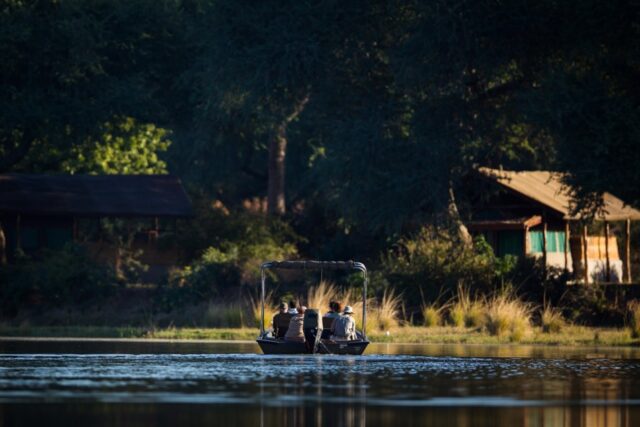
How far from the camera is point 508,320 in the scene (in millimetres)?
47781

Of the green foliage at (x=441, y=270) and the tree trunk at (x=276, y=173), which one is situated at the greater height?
the tree trunk at (x=276, y=173)

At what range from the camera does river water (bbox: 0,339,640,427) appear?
2347cm

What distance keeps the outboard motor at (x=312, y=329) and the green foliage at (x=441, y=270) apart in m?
14.8

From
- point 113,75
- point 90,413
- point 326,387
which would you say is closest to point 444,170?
point 113,75

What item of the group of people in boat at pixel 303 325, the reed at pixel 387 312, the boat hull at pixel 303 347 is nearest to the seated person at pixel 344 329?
the group of people in boat at pixel 303 325

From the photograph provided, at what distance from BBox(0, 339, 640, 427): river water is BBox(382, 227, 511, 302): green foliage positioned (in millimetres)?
11949

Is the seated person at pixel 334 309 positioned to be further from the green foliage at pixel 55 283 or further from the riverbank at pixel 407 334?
the green foliage at pixel 55 283

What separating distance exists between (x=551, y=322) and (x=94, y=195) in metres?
22.0

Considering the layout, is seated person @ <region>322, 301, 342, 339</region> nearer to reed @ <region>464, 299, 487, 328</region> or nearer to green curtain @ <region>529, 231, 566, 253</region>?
reed @ <region>464, 299, 487, 328</region>

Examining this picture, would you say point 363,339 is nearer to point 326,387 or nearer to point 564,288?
point 326,387

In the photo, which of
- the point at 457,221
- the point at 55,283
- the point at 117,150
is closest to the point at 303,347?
the point at 55,283

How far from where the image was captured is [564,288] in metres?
53.8

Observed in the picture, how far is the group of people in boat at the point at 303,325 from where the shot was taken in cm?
3797

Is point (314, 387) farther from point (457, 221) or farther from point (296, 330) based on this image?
point (457, 221)
